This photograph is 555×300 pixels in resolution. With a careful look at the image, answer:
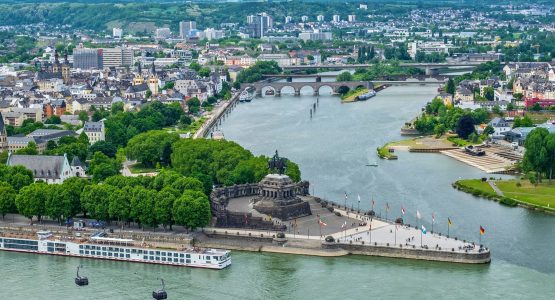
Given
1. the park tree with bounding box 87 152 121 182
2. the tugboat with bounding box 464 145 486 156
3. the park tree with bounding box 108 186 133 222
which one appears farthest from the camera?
the tugboat with bounding box 464 145 486 156

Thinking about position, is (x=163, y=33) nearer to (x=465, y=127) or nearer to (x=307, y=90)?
(x=307, y=90)

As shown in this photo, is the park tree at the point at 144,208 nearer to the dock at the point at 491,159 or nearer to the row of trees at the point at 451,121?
the dock at the point at 491,159

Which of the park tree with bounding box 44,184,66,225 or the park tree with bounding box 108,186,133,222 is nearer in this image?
the park tree with bounding box 108,186,133,222

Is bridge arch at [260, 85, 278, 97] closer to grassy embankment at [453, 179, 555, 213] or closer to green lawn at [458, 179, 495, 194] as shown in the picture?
green lawn at [458, 179, 495, 194]

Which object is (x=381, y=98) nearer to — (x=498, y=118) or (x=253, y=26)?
(x=498, y=118)

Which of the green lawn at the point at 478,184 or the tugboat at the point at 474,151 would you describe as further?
the tugboat at the point at 474,151

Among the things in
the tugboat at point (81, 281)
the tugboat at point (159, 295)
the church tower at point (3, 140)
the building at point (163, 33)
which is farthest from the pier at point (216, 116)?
the building at point (163, 33)

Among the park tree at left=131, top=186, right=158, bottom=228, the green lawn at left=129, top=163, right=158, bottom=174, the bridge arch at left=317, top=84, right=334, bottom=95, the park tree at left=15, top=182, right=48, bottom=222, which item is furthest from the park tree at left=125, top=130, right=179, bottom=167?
the bridge arch at left=317, top=84, right=334, bottom=95
